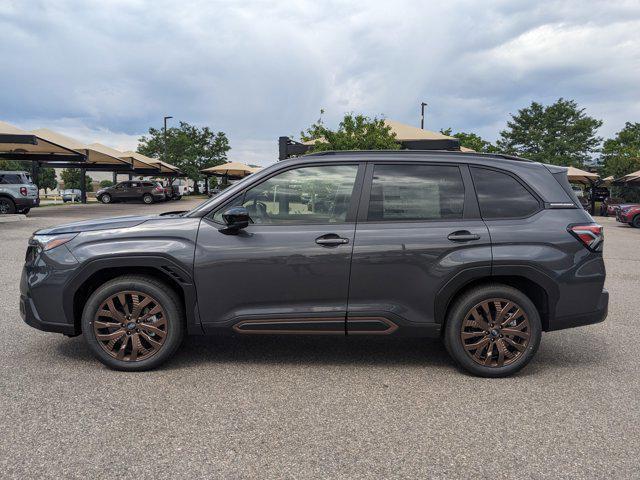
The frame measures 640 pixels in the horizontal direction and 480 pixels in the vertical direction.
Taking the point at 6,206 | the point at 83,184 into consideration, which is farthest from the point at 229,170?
the point at 6,206

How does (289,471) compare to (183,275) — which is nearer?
(289,471)

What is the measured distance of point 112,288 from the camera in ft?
12.3

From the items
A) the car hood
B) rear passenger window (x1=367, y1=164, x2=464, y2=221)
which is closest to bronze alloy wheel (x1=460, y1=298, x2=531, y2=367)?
rear passenger window (x1=367, y1=164, x2=464, y2=221)

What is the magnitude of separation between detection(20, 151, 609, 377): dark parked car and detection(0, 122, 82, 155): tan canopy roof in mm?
17687

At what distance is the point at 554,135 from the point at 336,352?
2158 inches

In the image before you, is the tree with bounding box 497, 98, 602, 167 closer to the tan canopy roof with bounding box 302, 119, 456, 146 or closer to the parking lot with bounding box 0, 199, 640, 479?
the tan canopy roof with bounding box 302, 119, 456, 146

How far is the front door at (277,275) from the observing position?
368 cm

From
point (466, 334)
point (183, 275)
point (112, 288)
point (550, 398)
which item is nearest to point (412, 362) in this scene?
point (466, 334)

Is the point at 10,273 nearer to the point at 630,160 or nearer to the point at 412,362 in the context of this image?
the point at 412,362

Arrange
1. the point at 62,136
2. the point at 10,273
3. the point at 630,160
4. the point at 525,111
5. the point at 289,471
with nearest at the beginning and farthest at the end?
the point at 289,471, the point at 10,273, the point at 62,136, the point at 630,160, the point at 525,111

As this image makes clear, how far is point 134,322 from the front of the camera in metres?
3.77

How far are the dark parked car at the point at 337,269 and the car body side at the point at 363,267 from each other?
0.01 m

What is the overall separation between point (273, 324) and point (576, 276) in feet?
7.78

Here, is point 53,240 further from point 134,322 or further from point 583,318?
point 583,318
